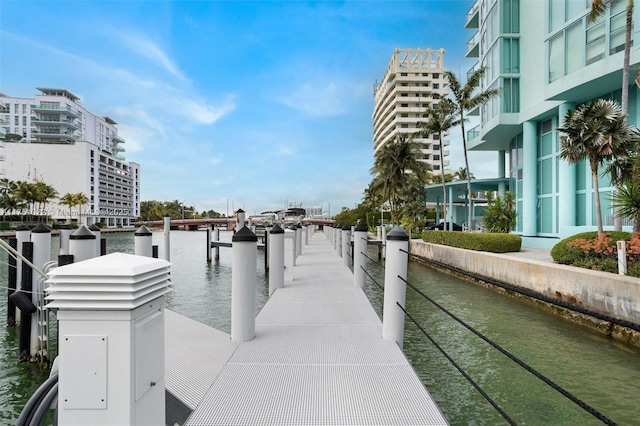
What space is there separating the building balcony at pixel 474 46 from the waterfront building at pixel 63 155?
73.8 metres

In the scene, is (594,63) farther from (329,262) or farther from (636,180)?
(329,262)

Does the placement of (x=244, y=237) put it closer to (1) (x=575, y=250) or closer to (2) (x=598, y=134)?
(1) (x=575, y=250)

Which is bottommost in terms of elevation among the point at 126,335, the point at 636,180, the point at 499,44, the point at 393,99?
the point at 126,335

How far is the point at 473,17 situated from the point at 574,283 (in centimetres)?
2607

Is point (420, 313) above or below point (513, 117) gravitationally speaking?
below

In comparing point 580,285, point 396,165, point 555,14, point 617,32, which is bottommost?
point 580,285

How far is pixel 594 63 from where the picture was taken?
14812mm

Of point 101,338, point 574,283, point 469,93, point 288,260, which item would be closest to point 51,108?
point 469,93

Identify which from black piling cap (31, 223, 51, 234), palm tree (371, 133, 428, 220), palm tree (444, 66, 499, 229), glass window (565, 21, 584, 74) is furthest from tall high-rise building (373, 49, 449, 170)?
black piling cap (31, 223, 51, 234)

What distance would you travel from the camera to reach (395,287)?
398 cm

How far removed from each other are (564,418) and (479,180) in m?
25.0

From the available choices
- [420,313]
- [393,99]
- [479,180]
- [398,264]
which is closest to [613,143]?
[420,313]

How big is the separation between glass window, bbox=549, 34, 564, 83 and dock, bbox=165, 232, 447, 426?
1795 cm

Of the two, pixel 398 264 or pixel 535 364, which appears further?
pixel 535 364
